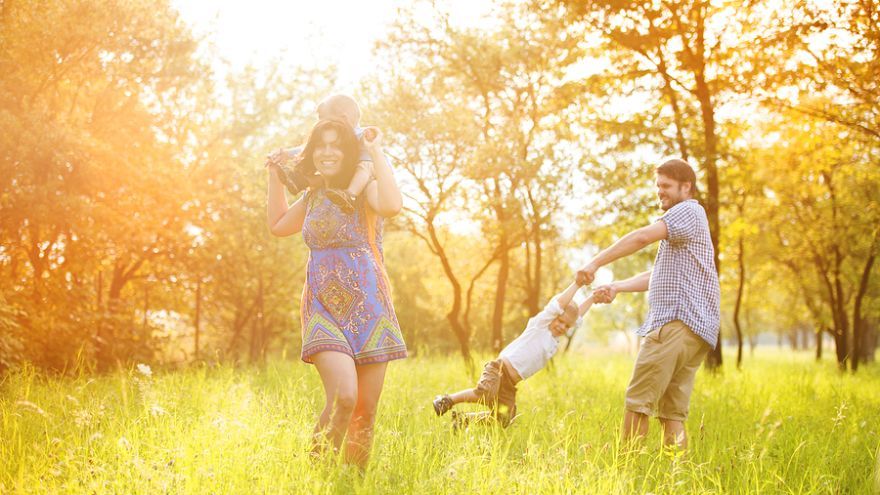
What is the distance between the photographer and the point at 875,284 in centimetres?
2461

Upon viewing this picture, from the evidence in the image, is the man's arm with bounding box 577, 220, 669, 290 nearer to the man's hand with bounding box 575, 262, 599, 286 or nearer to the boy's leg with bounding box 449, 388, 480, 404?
the man's hand with bounding box 575, 262, 599, 286

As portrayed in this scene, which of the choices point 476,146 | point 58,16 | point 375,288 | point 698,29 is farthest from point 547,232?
point 375,288

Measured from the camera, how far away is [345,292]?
423cm

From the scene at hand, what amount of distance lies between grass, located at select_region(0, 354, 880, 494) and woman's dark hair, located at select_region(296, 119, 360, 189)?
1615 millimetres

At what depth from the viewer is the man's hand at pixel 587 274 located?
5.16m

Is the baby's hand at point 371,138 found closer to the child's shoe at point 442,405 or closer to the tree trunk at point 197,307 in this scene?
the child's shoe at point 442,405

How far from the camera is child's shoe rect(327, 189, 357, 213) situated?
4.27m

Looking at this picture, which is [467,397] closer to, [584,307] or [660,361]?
[584,307]

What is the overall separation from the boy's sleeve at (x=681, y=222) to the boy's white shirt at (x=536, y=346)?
140cm

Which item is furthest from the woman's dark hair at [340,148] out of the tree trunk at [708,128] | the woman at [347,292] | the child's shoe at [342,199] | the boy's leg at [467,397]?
the tree trunk at [708,128]

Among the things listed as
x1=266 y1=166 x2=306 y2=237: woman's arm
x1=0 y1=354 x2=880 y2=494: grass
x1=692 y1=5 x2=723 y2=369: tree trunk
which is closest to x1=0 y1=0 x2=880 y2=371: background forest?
x1=692 y1=5 x2=723 y2=369: tree trunk

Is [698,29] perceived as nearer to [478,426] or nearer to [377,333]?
[478,426]

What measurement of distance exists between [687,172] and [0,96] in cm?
1117

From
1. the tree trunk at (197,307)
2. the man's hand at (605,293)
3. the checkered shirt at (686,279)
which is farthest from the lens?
the tree trunk at (197,307)
